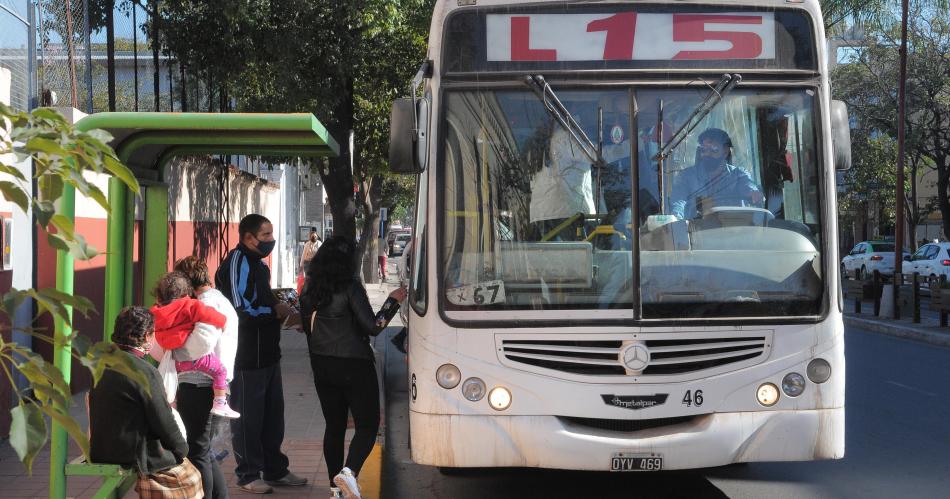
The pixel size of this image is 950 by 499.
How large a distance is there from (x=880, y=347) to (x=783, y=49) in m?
13.1

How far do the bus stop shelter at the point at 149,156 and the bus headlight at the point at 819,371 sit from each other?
120 inches

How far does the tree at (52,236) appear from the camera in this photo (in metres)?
2.15

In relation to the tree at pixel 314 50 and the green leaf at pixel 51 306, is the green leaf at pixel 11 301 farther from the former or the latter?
the tree at pixel 314 50

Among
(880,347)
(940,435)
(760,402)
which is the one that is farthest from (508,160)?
(880,347)

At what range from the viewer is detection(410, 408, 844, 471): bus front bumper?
5.76 meters

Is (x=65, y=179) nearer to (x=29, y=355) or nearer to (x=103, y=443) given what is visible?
(x=29, y=355)

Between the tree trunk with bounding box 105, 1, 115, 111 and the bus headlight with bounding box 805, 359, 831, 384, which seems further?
the tree trunk with bounding box 105, 1, 115, 111

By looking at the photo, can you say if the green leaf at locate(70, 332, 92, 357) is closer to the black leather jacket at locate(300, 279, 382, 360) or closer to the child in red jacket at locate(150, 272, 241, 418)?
the child in red jacket at locate(150, 272, 241, 418)

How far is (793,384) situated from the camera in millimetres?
5969

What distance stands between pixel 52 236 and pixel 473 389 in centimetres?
382

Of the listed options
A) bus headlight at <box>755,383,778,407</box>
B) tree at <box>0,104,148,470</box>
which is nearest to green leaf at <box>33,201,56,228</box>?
tree at <box>0,104,148,470</box>

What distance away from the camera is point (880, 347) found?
707 inches

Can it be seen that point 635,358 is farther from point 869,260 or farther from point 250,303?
point 869,260

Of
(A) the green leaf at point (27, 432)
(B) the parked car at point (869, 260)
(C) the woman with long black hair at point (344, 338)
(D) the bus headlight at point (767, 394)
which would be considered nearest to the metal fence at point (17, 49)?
(C) the woman with long black hair at point (344, 338)
